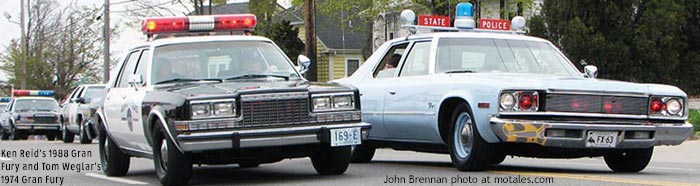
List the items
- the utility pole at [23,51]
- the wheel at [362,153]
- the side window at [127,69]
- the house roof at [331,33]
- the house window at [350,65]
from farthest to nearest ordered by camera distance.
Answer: the utility pole at [23,51] → the house roof at [331,33] → the house window at [350,65] → the wheel at [362,153] → the side window at [127,69]

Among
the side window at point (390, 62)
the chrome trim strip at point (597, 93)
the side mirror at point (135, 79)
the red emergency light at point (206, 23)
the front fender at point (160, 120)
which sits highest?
the red emergency light at point (206, 23)

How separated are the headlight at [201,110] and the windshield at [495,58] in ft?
9.54

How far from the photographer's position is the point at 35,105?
33.8m

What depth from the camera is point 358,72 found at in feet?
44.2

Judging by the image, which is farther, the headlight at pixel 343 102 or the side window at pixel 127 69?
the side window at pixel 127 69

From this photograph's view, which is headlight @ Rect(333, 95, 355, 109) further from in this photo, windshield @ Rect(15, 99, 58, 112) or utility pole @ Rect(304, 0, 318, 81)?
windshield @ Rect(15, 99, 58, 112)

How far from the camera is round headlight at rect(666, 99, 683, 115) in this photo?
35.0 feet

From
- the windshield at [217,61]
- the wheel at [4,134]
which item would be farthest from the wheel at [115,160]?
the wheel at [4,134]

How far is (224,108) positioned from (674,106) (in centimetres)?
417

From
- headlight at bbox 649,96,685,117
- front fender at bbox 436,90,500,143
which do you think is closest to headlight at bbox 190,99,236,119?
front fender at bbox 436,90,500,143

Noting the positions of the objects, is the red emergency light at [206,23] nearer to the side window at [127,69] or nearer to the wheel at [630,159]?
the side window at [127,69]

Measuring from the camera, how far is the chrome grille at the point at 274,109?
9.80m

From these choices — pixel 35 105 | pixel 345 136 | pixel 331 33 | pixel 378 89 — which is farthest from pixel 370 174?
pixel 331 33

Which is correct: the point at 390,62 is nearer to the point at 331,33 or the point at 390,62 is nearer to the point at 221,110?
the point at 221,110
